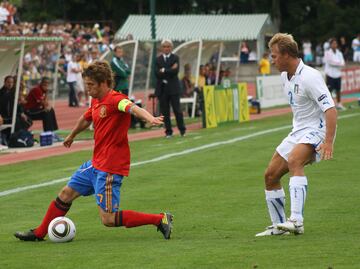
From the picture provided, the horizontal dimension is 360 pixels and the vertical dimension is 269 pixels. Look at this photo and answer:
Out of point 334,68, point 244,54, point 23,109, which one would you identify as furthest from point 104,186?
point 244,54

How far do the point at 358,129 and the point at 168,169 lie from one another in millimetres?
8104

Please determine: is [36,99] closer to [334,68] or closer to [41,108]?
[41,108]

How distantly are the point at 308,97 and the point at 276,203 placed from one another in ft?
3.47

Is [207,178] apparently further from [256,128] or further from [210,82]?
[210,82]

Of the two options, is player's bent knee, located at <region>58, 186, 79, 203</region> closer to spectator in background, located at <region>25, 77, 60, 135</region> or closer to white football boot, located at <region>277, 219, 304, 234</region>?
white football boot, located at <region>277, 219, 304, 234</region>

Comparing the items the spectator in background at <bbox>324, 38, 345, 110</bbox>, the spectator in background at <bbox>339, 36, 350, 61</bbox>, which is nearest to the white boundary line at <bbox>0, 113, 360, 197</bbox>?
the spectator in background at <bbox>324, 38, 345, 110</bbox>

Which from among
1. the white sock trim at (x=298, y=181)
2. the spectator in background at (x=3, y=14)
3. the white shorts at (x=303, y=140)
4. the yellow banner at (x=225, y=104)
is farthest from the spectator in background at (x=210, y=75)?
the white sock trim at (x=298, y=181)

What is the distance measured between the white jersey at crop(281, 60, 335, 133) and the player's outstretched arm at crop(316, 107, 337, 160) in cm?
6

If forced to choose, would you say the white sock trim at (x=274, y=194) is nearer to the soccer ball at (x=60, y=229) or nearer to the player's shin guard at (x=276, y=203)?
the player's shin guard at (x=276, y=203)

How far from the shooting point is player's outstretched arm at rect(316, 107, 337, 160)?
9.16 meters

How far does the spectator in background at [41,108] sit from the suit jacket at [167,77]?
2472mm

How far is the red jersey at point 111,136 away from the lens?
9.59 metres

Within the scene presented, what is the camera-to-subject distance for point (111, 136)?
962 cm

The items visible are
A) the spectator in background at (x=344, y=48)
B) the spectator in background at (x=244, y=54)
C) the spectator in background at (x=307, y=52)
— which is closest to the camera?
the spectator in background at (x=244, y=54)
